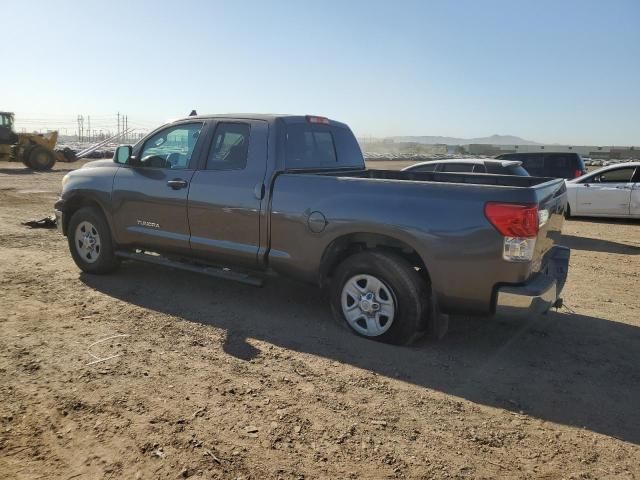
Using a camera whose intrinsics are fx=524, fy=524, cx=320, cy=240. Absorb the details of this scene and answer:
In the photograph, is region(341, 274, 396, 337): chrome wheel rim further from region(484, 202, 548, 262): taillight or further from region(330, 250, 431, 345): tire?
region(484, 202, 548, 262): taillight

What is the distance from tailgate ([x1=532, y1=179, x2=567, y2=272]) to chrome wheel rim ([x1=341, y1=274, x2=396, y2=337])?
1.18 meters

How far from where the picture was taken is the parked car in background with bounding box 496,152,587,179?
14791 mm

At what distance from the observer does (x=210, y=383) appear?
364 cm

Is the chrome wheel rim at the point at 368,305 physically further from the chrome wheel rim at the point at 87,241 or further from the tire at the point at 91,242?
the chrome wheel rim at the point at 87,241

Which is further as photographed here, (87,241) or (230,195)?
(87,241)

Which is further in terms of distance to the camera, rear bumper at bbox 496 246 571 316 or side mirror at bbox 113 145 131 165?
side mirror at bbox 113 145 131 165

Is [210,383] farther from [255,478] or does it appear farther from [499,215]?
[499,215]

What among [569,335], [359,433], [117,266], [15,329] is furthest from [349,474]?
[117,266]

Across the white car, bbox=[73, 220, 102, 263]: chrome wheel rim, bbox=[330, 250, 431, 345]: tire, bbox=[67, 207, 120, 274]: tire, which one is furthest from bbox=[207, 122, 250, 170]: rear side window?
the white car

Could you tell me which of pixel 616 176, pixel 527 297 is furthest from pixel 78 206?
pixel 616 176

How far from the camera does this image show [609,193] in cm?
1219

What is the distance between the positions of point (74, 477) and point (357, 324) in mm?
2536

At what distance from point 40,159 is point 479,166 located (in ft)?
78.3

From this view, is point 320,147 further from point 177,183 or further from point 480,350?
point 480,350
